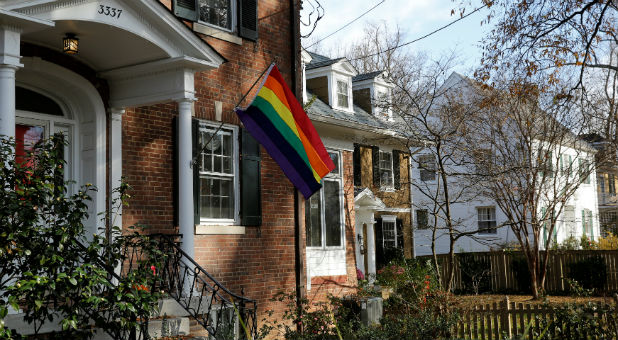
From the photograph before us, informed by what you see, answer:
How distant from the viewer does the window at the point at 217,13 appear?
11.4 meters

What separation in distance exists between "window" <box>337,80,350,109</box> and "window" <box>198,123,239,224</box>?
9839 mm

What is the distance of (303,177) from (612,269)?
1834 centimetres

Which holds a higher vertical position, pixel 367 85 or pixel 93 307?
pixel 367 85

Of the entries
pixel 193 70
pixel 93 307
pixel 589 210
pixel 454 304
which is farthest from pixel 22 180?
pixel 589 210

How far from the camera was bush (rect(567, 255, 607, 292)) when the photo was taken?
Result: 79.5ft

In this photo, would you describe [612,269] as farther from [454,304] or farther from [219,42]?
[219,42]

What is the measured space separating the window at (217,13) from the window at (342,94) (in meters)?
9.40

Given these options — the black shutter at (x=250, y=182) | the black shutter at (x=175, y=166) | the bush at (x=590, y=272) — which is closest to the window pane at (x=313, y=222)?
the black shutter at (x=250, y=182)

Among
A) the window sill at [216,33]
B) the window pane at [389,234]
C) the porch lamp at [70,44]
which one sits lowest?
the window pane at [389,234]

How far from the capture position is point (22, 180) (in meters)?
6.55

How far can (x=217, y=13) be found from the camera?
11.6 m

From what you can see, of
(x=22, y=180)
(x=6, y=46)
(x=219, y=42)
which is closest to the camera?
(x=22, y=180)

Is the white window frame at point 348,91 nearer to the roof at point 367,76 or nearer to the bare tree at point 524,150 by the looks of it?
the roof at point 367,76

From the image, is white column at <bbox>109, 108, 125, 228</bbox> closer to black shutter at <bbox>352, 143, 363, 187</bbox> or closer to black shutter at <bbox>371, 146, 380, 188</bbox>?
black shutter at <bbox>352, 143, 363, 187</bbox>
